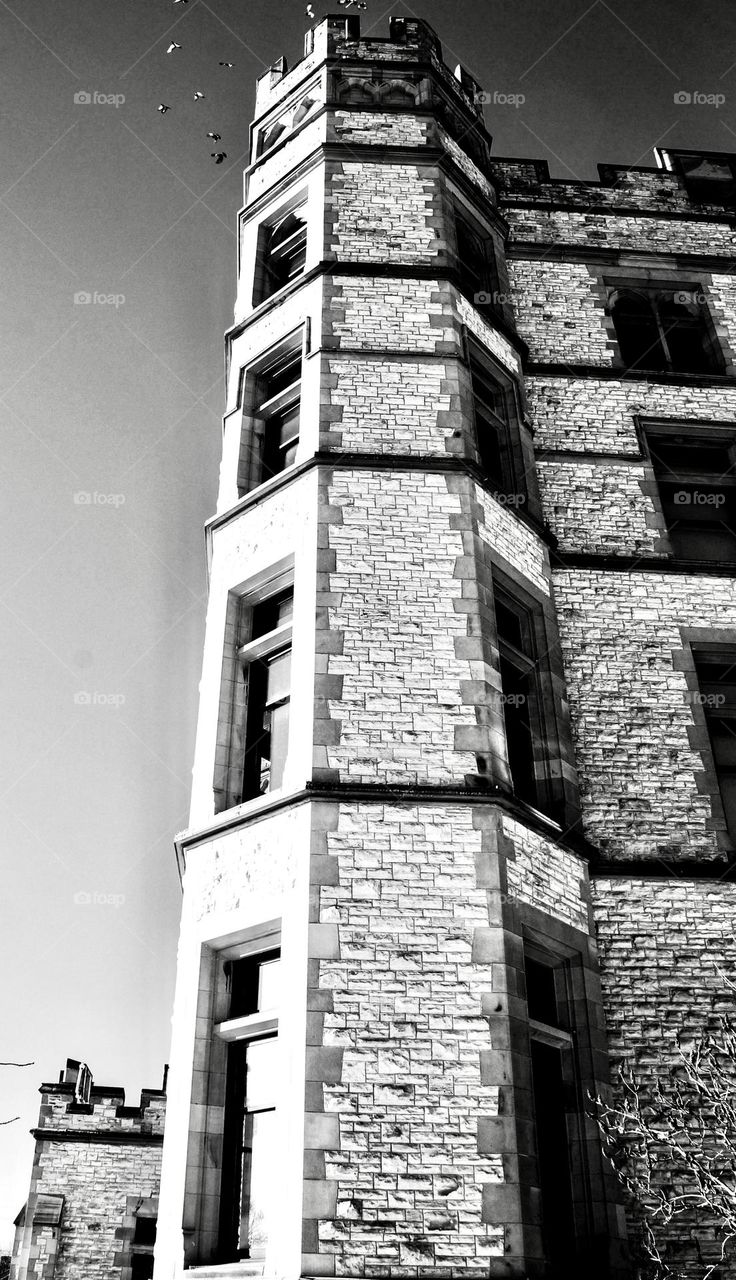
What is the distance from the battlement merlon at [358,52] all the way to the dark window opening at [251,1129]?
11970 mm

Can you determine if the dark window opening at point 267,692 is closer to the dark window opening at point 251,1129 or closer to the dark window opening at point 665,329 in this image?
the dark window opening at point 251,1129

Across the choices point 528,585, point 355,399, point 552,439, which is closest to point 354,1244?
point 528,585

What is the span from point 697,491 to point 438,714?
5680 mm

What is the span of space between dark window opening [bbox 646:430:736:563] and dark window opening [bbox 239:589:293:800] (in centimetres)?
460

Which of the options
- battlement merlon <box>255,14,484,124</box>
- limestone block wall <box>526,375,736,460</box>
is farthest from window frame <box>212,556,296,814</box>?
battlement merlon <box>255,14,484,124</box>

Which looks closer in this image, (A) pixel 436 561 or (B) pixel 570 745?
(A) pixel 436 561

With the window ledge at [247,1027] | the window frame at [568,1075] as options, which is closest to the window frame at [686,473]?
the window frame at [568,1075]

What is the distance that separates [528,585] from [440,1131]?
5.04 metres

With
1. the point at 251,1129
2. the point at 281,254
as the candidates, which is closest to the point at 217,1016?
the point at 251,1129

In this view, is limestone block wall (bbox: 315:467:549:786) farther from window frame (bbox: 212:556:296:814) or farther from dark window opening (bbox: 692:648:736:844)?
dark window opening (bbox: 692:648:736:844)

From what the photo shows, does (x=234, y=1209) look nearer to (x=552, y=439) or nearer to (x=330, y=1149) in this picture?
(x=330, y=1149)

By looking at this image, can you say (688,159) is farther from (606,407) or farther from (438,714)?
(438,714)

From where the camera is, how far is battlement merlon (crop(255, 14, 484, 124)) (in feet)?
45.3

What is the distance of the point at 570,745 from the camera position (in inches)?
359
